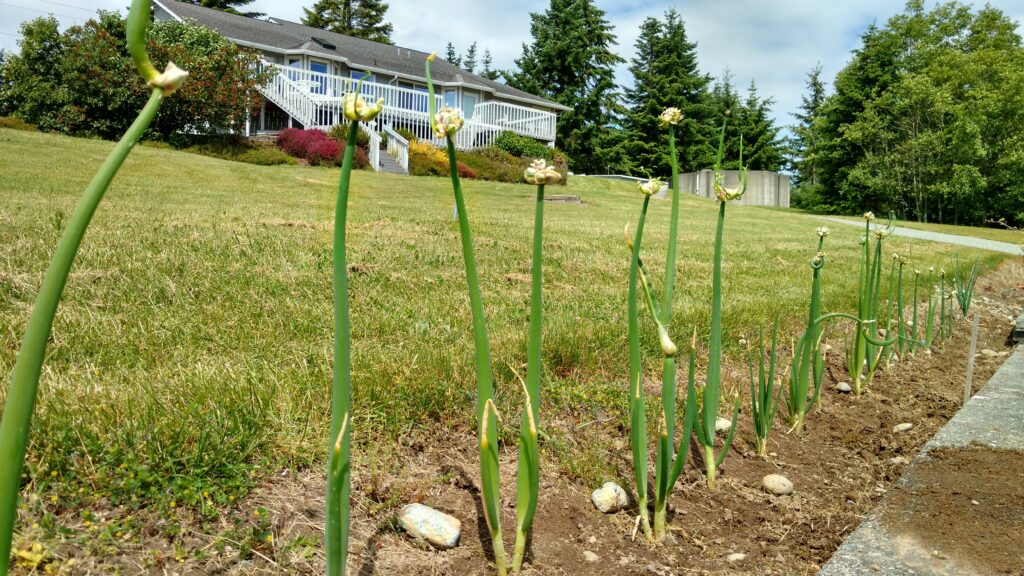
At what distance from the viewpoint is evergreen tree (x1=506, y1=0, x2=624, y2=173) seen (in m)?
39.5

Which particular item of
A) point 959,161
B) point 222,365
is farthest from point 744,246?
point 959,161

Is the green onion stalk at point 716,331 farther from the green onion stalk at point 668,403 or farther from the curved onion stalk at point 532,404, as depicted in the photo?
the curved onion stalk at point 532,404

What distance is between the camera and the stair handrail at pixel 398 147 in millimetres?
19147

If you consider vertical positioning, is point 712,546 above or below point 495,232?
below

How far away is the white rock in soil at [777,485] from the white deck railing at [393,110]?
17072 mm

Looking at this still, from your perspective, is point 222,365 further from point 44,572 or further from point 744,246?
point 744,246

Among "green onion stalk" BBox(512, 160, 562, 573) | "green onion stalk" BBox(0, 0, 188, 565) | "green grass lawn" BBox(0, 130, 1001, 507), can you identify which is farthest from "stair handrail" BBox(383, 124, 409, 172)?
"green onion stalk" BBox(0, 0, 188, 565)

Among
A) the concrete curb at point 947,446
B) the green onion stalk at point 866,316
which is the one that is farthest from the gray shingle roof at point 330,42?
the concrete curb at point 947,446

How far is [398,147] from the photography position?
19.9m

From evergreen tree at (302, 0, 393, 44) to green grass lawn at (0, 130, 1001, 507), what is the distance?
36.4 meters

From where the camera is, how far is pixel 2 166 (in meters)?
9.61

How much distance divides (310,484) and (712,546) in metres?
1.10

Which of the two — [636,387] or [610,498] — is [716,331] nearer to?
[636,387]

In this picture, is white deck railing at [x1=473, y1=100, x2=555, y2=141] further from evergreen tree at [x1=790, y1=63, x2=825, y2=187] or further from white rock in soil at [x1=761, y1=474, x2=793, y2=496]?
white rock in soil at [x1=761, y1=474, x2=793, y2=496]
